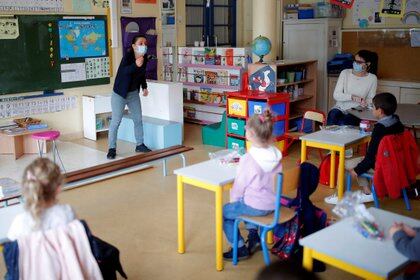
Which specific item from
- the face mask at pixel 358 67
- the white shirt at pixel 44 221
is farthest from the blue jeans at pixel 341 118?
the white shirt at pixel 44 221

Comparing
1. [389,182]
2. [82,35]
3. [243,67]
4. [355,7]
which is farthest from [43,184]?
[355,7]

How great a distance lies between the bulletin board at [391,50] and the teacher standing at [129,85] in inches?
161

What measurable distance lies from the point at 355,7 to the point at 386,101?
5.06 metres

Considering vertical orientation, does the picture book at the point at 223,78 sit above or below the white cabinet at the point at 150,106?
above

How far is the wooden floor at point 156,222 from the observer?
3719mm

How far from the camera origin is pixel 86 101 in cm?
771

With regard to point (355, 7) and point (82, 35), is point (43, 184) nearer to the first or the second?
point (82, 35)

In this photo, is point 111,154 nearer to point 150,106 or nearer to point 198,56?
point 150,106

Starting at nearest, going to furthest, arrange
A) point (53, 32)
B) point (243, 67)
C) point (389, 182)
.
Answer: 1. point (389, 182)
2. point (53, 32)
3. point (243, 67)

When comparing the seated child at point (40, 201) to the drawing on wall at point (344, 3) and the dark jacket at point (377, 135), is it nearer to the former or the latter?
the dark jacket at point (377, 135)

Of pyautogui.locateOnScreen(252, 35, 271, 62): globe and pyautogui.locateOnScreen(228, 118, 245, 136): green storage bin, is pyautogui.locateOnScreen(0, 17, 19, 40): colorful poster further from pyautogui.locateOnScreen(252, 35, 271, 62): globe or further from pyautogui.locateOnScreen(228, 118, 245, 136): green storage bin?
pyautogui.locateOnScreen(252, 35, 271, 62): globe

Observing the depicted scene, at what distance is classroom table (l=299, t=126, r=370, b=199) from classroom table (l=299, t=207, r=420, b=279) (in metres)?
2.01

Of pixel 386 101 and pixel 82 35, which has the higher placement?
pixel 82 35

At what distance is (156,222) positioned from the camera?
4.60 metres
